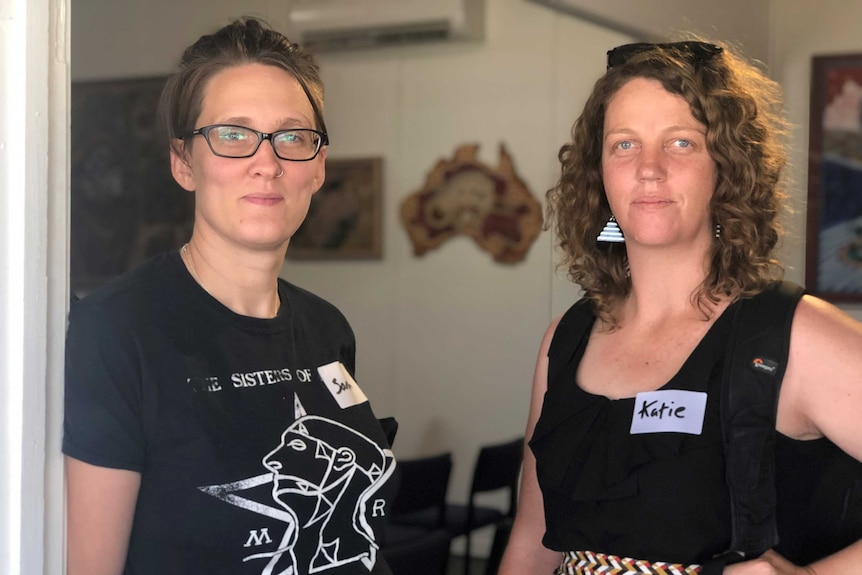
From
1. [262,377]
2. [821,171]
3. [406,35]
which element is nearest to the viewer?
[262,377]

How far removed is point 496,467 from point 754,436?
10.5ft

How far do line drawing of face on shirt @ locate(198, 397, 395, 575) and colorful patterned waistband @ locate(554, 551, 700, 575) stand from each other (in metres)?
0.34

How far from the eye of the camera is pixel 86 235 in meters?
5.81

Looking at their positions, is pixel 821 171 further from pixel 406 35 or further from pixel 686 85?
pixel 686 85

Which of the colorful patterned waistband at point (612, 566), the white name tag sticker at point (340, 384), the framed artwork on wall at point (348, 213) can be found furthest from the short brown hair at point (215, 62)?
the framed artwork on wall at point (348, 213)

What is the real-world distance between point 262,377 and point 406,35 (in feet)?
14.6

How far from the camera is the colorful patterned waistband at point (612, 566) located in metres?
1.54

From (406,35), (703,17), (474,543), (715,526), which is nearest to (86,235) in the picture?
(406,35)

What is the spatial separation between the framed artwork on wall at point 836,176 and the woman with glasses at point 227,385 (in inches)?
144

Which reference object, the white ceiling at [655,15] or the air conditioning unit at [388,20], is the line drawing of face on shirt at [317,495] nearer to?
the white ceiling at [655,15]

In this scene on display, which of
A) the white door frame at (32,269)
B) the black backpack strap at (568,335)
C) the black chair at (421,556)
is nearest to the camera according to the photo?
the white door frame at (32,269)

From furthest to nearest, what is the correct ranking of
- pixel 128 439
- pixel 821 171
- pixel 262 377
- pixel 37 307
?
pixel 821 171, pixel 262 377, pixel 128 439, pixel 37 307

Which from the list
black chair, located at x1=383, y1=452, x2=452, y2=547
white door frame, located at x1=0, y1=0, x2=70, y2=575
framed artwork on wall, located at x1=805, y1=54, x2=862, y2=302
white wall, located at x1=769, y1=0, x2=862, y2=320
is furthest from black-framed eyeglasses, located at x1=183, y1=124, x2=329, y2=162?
framed artwork on wall, located at x1=805, y1=54, x2=862, y2=302

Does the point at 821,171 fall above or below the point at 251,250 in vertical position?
above
